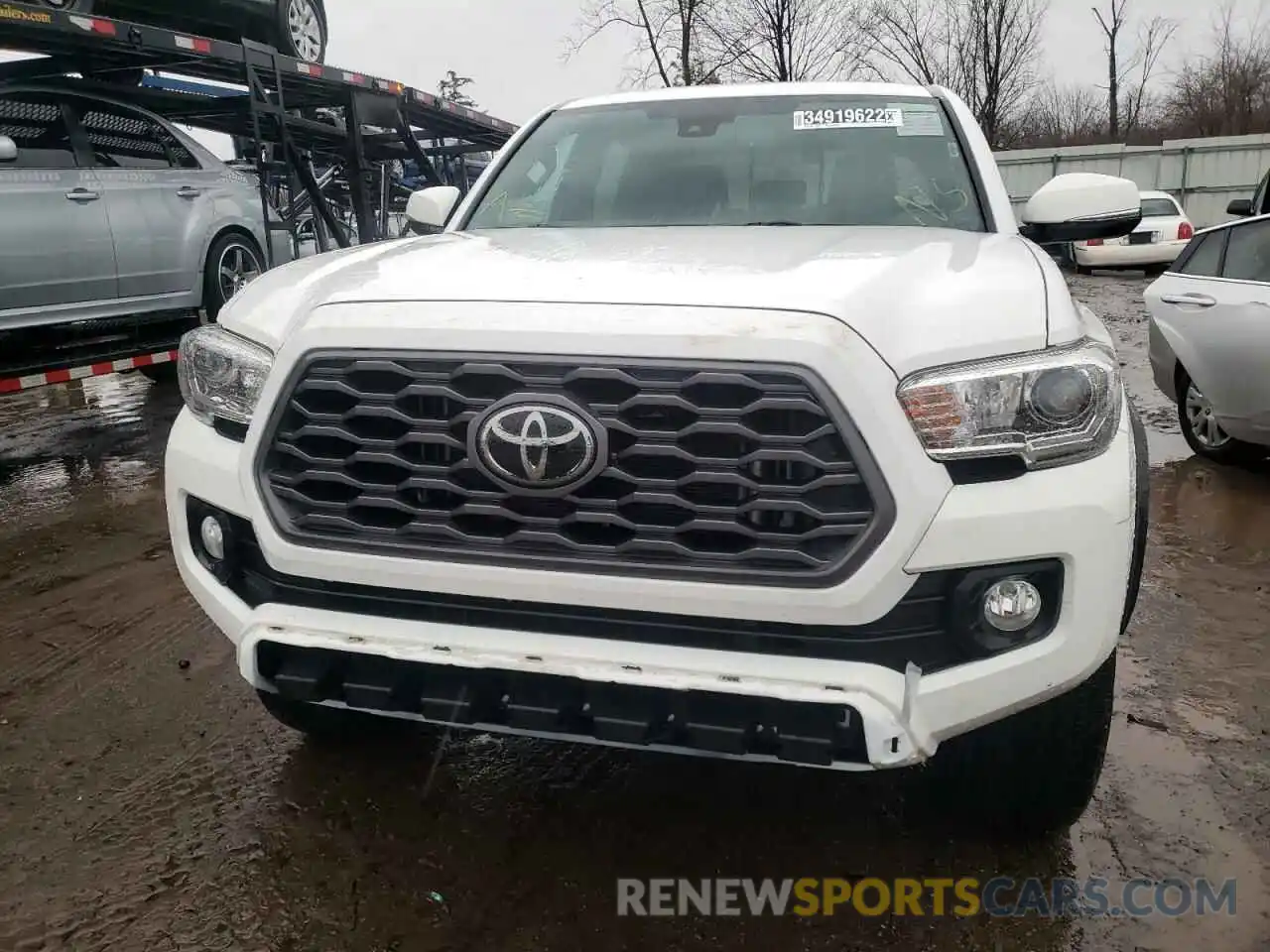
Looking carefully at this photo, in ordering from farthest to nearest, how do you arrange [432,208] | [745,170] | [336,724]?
[432,208]
[745,170]
[336,724]

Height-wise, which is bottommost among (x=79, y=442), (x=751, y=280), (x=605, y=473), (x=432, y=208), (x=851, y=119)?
(x=79, y=442)

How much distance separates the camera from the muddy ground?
2051 millimetres

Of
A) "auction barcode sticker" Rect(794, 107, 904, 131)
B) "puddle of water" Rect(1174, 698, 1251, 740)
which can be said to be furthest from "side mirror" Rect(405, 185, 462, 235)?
"puddle of water" Rect(1174, 698, 1251, 740)

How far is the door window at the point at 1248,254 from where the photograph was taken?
4.98m

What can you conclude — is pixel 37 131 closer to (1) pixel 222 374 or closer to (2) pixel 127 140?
(2) pixel 127 140

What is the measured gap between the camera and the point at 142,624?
11.8 feet

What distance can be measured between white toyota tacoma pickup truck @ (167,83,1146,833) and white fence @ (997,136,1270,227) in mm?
22635

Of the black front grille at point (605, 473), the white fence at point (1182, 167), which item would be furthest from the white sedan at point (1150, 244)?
the black front grille at point (605, 473)

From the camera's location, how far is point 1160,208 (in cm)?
1600

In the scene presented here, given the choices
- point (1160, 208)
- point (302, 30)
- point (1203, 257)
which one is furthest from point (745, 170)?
point (1160, 208)

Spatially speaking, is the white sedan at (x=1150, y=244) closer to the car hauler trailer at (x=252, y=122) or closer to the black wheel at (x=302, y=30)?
the car hauler trailer at (x=252, y=122)

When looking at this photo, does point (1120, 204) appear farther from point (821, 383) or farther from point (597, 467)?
point (597, 467)

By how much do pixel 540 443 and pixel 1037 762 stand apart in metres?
1.21

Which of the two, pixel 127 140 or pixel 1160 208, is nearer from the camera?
pixel 127 140
